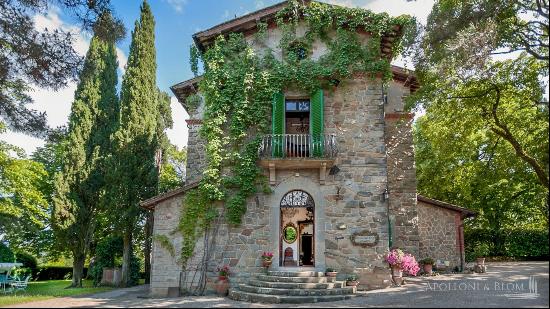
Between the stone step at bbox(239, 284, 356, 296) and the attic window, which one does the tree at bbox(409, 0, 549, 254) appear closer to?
the attic window

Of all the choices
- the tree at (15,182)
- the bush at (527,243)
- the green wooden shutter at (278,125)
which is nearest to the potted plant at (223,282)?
the green wooden shutter at (278,125)

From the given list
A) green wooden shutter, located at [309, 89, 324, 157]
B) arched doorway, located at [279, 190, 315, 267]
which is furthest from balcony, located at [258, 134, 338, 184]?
arched doorway, located at [279, 190, 315, 267]

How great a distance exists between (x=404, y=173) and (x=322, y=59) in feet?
18.0

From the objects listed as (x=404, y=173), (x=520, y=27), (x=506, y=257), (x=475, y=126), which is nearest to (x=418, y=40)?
(x=520, y=27)

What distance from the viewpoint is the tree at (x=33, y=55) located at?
9.38 meters

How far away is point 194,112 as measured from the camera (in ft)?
51.6

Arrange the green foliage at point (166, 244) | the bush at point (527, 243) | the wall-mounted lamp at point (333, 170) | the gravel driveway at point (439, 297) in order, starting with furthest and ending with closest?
the bush at point (527, 243) → the wall-mounted lamp at point (333, 170) → the green foliage at point (166, 244) → the gravel driveway at point (439, 297)

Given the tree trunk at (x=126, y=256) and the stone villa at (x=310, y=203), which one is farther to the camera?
the tree trunk at (x=126, y=256)

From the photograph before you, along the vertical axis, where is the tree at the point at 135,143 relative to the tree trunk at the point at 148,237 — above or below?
above

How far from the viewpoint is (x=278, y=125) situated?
1202 centimetres

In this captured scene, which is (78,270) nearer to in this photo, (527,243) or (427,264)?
(427,264)

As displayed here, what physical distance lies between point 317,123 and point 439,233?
705 centimetres

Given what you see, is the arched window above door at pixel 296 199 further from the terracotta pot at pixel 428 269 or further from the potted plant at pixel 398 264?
the terracotta pot at pixel 428 269

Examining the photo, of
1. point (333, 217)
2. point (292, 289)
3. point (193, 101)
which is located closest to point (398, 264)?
point (333, 217)
